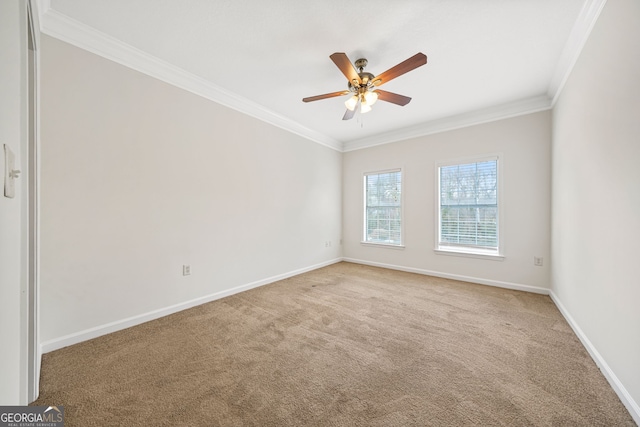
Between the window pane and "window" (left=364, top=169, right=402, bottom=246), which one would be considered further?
"window" (left=364, top=169, right=402, bottom=246)

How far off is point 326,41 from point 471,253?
3.61 meters

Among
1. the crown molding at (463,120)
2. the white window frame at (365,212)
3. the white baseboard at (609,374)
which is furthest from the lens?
the white window frame at (365,212)

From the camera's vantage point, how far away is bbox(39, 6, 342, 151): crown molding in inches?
77.4

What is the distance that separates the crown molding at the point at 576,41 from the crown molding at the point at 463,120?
39 cm

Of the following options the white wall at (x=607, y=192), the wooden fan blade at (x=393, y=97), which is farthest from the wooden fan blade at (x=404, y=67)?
the white wall at (x=607, y=192)

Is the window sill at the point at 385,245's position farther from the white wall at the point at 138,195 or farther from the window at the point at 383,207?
the white wall at the point at 138,195

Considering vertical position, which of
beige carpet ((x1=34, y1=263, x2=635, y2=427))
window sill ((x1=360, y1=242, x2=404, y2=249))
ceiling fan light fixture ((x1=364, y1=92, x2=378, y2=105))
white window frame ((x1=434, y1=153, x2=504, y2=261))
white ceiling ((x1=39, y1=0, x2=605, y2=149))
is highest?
white ceiling ((x1=39, y1=0, x2=605, y2=149))

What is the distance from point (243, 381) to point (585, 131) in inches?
134

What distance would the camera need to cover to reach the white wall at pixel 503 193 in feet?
11.1

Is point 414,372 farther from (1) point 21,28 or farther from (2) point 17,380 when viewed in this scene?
(1) point 21,28
